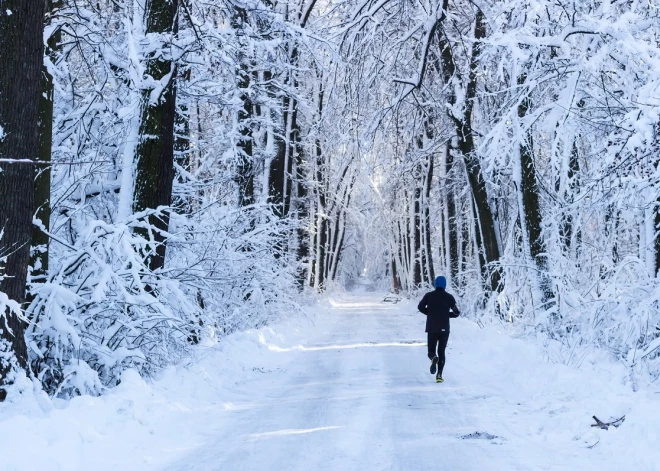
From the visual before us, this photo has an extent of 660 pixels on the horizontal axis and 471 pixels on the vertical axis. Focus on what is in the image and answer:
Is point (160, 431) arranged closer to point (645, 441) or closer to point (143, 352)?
point (143, 352)

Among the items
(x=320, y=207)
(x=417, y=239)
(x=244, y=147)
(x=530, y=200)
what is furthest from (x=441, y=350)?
(x=417, y=239)

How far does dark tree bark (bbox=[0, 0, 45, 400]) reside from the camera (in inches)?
270

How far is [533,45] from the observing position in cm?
1060

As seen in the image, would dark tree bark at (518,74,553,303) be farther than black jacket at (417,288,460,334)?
Yes

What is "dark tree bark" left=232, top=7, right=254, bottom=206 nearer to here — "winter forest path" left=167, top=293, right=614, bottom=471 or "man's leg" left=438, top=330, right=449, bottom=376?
"winter forest path" left=167, top=293, right=614, bottom=471

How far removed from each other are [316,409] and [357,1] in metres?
9.97

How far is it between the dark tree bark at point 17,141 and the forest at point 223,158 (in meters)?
0.02

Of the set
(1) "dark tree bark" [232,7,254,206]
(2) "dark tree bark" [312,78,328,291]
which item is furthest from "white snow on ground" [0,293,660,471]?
(2) "dark tree bark" [312,78,328,291]

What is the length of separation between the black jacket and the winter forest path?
33.0 inches

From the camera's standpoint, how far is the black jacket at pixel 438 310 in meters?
12.1

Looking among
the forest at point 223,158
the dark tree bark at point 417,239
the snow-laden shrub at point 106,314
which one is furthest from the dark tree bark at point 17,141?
the dark tree bark at point 417,239

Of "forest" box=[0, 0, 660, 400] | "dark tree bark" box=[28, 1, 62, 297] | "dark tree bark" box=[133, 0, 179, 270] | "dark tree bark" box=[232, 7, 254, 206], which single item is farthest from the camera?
"dark tree bark" box=[232, 7, 254, 206]

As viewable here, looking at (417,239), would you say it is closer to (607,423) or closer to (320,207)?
(320,207)

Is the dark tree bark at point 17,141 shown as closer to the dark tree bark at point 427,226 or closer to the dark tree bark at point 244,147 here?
the dark tree bark at point 244,147
